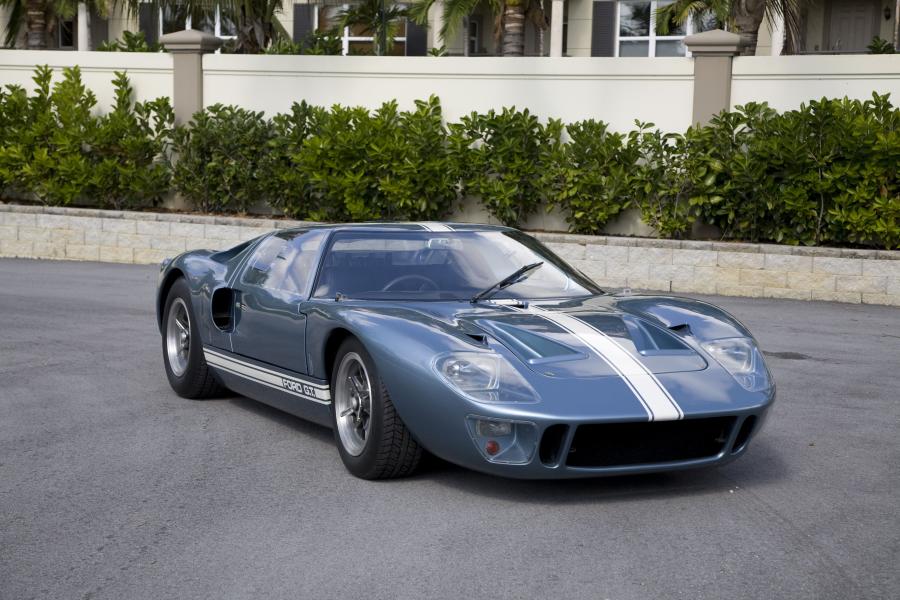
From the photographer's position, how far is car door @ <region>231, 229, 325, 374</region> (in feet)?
20.4

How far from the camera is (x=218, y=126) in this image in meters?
17.2

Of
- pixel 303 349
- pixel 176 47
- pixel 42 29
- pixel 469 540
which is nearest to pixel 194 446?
pixel 303 349

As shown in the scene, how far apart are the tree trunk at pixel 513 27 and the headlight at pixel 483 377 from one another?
18518 millimetres

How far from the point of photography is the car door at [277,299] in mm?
6215

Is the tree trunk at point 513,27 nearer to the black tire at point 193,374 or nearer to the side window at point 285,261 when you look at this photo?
the black tire at point 193,374

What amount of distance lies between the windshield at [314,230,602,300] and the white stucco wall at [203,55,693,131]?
31.5ft

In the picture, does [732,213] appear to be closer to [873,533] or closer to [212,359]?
[212,359]

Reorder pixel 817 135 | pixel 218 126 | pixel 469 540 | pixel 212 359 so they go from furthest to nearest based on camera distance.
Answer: pixel 218 126, pixel 817 135, pixel 212 359, pixel 469 540

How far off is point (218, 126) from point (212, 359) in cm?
1054

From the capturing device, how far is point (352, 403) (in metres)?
5.75

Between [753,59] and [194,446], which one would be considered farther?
[753,59]

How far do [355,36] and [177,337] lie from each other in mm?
23479

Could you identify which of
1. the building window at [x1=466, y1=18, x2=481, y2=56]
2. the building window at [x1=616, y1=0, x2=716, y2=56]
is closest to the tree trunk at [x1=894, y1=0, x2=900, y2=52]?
the building window at [x1=616, y1=0, x2=716, y2=56]

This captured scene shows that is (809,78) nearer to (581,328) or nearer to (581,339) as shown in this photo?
(581,328)
